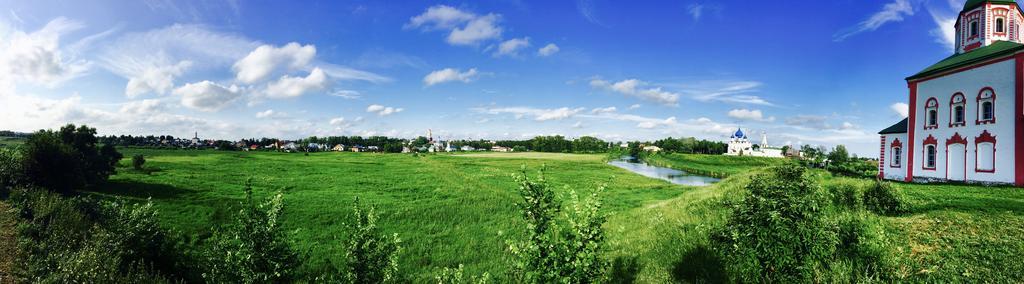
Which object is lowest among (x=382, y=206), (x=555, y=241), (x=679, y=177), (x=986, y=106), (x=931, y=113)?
(x=679, y=177)

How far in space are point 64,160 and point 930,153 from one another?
62.2 m

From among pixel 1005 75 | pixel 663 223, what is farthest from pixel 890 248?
pixel 1005 75

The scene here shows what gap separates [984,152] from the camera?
28.0 m

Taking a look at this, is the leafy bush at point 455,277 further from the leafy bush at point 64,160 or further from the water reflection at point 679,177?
the water reflection at point 679,177

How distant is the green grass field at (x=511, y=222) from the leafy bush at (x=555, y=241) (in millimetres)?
837

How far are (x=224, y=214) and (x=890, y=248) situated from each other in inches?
1128

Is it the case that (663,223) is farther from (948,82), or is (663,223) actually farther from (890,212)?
(948,82)

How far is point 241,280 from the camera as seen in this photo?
9.62 metres

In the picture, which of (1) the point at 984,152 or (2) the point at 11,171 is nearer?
(2) the point at 11,171

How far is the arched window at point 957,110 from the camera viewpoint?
29359 millimetres

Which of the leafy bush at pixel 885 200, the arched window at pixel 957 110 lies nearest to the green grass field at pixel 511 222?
the leafy bush at pixel 885 200

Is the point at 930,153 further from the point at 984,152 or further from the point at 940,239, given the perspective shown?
the point at 940,239

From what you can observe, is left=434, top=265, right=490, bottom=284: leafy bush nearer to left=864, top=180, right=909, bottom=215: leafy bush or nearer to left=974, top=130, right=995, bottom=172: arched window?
left=864, top=180, right=909, bottom=215: leafy bush

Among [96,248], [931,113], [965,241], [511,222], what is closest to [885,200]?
[965,241]
